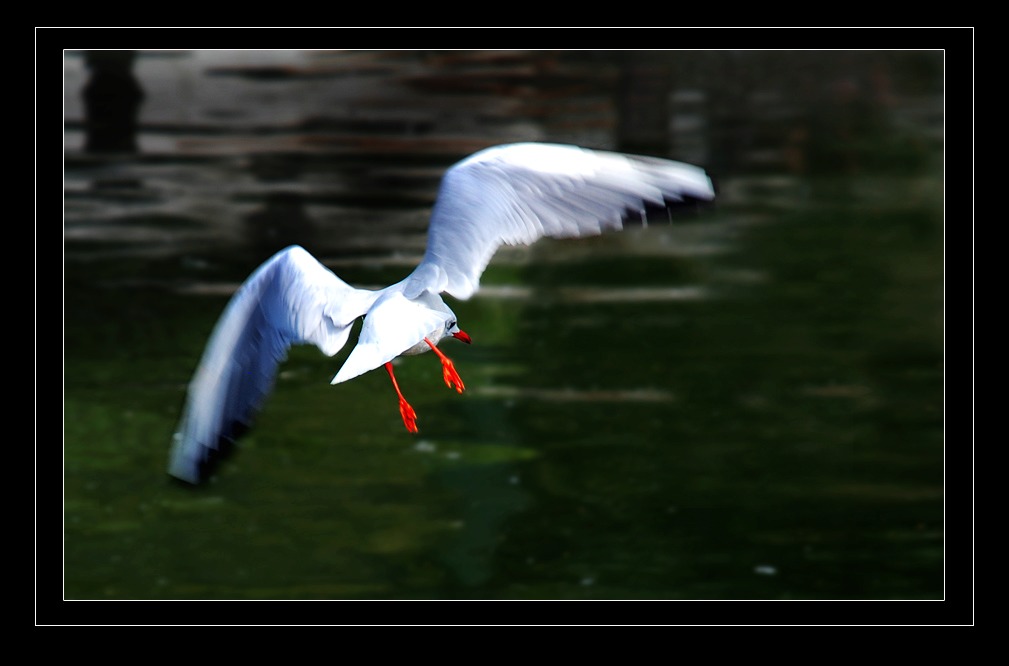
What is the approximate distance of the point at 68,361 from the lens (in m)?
6.62

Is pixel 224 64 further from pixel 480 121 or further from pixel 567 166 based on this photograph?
pixel 567 166

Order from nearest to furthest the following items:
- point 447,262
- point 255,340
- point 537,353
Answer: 1. point 447,262
2. point 255,340
3. point 537,353

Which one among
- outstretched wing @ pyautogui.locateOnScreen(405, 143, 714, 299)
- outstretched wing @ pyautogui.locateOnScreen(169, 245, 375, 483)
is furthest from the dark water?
outstretched wing @ pyautogui.locateOnScreen(405, 143, 714, 299)

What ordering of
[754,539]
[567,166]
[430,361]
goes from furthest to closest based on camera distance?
[430,361] < [754,539] < [567,166]

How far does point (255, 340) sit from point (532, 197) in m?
0.61

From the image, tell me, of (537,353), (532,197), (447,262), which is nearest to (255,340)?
(447,262)

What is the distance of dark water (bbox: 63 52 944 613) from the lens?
199 inches

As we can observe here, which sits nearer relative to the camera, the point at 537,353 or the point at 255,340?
the point at 255,340

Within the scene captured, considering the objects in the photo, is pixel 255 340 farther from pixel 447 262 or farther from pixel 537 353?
pixel 537 353

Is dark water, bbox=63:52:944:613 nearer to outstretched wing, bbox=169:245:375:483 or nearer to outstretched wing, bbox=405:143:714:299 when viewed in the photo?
outstretched wing, bbox=169:245:375:483

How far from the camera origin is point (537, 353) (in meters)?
6.66

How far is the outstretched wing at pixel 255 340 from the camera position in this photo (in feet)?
8.91
